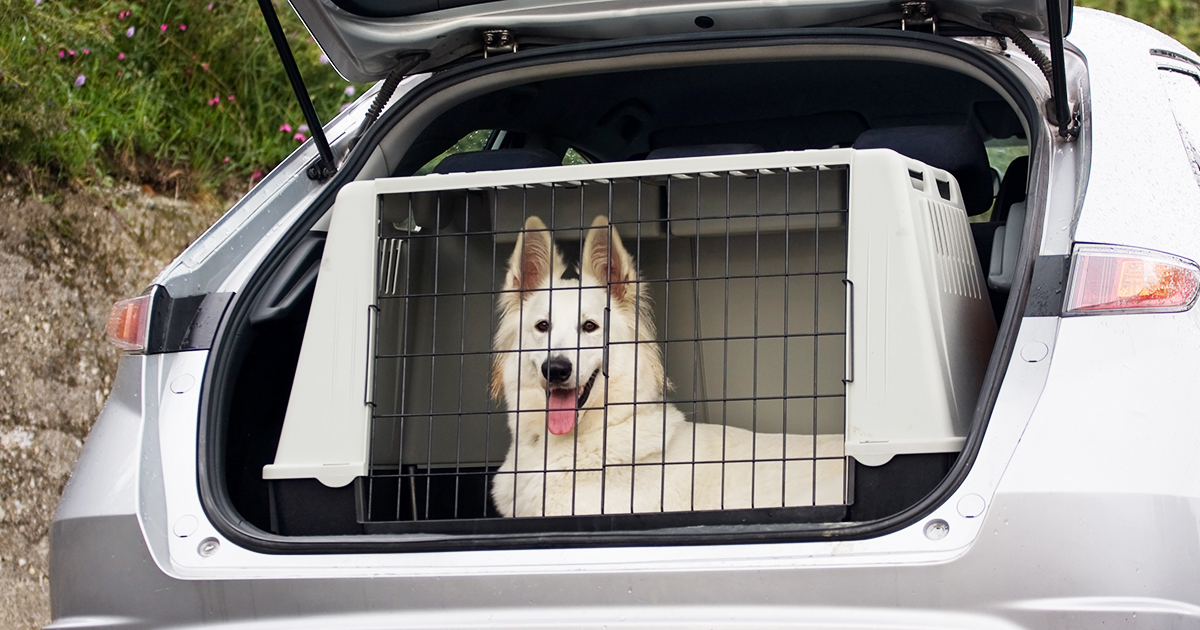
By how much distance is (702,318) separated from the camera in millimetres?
2742

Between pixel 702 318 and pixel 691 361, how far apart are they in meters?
0.21

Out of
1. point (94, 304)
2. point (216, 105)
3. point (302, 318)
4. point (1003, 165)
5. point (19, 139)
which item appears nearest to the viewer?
point (302, 318)

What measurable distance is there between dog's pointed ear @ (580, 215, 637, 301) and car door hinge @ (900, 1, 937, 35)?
0.81 meters

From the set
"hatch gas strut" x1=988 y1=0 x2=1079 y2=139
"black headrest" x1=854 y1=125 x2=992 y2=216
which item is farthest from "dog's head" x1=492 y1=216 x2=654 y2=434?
"hatch gas strut" x1=988 y1=0 x2=1079 y2=139

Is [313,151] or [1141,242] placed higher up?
[313,151]

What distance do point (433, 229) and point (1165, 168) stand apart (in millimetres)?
1587

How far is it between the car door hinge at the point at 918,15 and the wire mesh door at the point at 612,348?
45 cm

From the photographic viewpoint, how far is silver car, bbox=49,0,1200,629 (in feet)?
5.33

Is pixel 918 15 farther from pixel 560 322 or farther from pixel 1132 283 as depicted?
pixel 560 322

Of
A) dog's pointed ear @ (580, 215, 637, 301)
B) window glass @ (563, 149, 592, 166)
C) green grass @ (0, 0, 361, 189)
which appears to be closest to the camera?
dog's pointed ear @ (580, 215, 637, 301)

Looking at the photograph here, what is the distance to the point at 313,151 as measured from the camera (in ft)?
8.90

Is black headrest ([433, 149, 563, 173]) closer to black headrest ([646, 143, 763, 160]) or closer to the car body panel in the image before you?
black headrest ([646, 143, 763, 160])

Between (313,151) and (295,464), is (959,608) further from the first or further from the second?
(313,151)

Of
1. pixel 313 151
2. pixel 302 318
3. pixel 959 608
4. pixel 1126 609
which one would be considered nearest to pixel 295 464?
pixel 302 318
